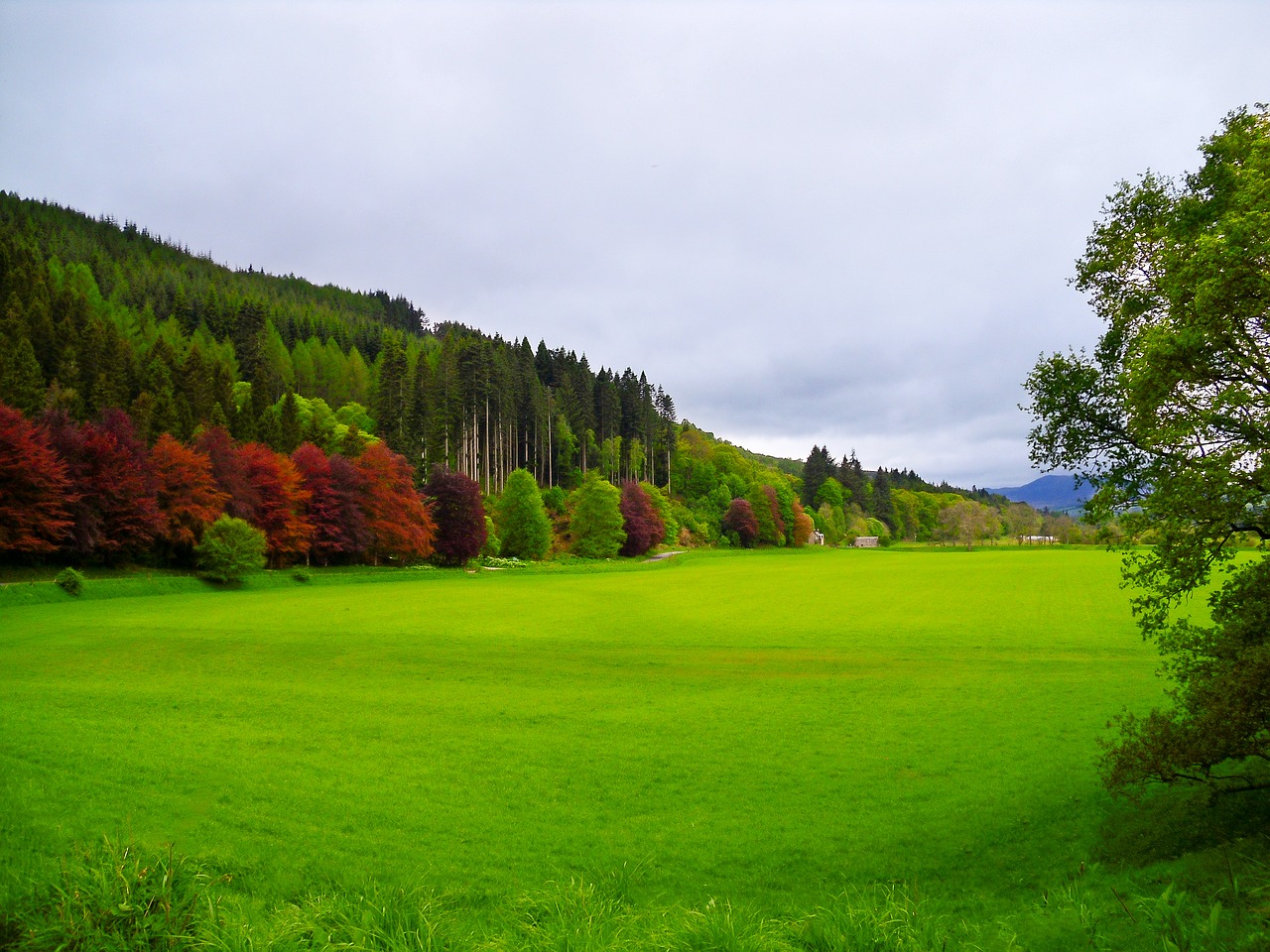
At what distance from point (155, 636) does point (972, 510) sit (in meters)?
161

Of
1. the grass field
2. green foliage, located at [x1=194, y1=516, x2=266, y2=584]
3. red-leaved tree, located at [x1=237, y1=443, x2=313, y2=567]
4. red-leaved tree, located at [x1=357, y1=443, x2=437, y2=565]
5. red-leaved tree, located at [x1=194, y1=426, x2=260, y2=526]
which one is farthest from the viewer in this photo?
red-leaved tree, located at [x1=357, y1=443, x2=437, y2=565]

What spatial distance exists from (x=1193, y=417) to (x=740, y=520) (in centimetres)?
11714

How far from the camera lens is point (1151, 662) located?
26141mm

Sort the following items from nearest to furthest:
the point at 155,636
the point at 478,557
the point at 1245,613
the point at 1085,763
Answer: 1. the point at 1245,613
2. the point at 1085,763
3. the point at 155,636
4. the point at 478,557

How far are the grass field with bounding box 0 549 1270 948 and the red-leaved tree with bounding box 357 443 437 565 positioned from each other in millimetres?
29166

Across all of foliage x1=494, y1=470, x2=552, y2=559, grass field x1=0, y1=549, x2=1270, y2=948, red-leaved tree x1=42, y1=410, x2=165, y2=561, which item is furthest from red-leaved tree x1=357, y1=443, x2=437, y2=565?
grass field x1=0, y1=549, x2=1270, y2=948

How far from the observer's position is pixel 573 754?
49.8 ft

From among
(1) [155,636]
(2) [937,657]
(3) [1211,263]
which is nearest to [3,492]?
(1) [155,636]

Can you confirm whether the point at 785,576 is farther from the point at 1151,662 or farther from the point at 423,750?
the point at 423,750

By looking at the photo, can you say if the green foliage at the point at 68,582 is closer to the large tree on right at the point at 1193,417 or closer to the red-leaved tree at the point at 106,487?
the red-leaved tree at the point at 106,487

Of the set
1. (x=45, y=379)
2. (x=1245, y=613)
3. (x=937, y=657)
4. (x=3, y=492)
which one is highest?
(x=45, y=379)

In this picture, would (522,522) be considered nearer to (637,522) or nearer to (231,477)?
(637,522)

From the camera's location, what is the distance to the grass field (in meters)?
9.91

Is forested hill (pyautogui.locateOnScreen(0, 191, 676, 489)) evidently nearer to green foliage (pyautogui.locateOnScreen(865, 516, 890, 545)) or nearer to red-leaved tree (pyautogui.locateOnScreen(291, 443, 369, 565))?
red-leaved tree (pyautogui.locateOnScreen(291, 443, 369, 565))
